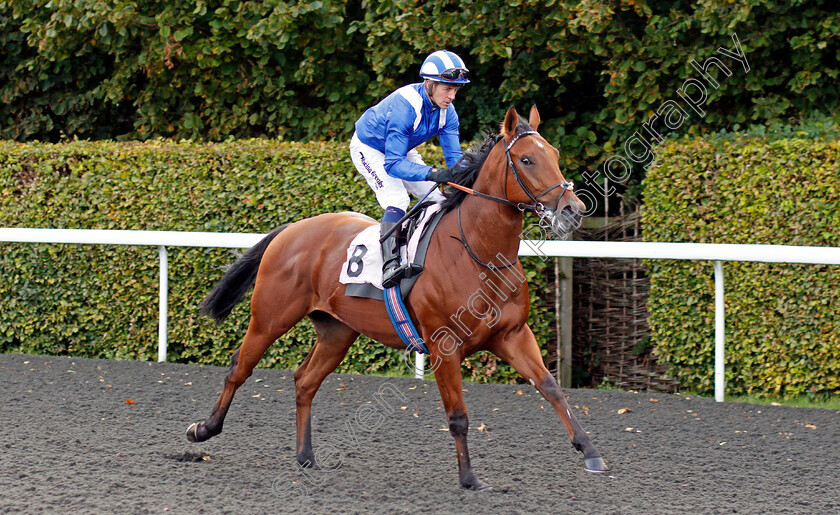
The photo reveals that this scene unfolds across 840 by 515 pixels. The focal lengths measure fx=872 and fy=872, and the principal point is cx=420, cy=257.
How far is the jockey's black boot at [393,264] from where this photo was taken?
4.27 metres

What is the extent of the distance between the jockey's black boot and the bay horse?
0.07 m

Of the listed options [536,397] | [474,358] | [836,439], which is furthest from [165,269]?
[836,439]

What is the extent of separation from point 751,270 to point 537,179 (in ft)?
9.21

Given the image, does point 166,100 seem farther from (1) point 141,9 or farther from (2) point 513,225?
(2) point 513,225

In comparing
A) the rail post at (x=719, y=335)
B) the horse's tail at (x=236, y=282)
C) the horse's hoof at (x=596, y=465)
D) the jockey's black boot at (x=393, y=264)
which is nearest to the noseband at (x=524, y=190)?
the jockey's black boot at (x=393, y=264)

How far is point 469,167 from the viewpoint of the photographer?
427 cm

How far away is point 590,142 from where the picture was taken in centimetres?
811

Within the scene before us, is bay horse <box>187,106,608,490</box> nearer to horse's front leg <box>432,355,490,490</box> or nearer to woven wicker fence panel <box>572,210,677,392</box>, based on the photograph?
horse's front leg <box>432,355,490,490</box>

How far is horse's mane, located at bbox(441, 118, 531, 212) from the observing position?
4.22 metres

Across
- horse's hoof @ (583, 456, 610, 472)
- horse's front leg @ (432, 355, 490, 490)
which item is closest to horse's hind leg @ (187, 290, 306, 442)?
horse's front leg @ (432, 355, 490, 490)

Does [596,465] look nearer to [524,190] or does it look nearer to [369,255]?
[524,190]

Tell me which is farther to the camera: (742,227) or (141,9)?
(141,9)

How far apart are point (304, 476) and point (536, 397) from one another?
2229mm

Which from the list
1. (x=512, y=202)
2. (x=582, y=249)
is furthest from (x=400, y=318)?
(x=582, y=249)
